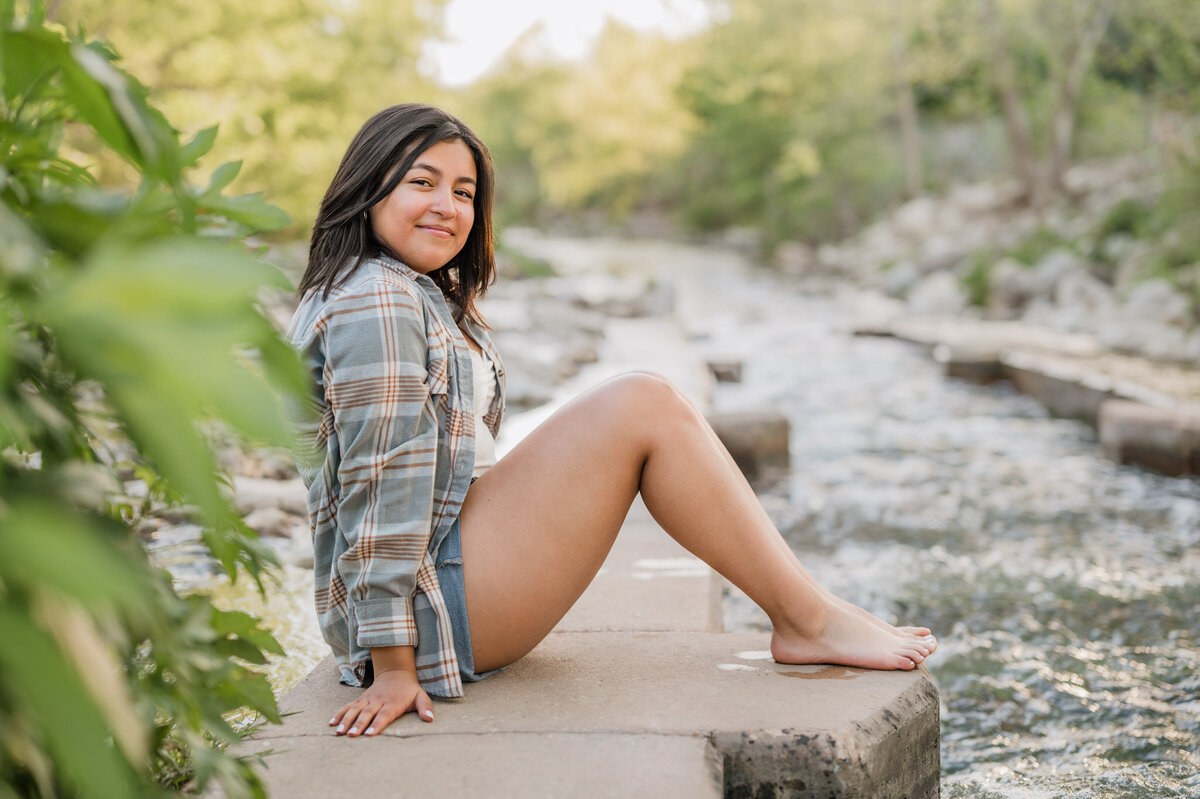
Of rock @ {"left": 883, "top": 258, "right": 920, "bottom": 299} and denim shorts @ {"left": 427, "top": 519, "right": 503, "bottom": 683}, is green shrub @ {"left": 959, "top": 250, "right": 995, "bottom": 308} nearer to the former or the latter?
rock @ {"left": 883, "top": 258, "right": 920, "bottom": 299}

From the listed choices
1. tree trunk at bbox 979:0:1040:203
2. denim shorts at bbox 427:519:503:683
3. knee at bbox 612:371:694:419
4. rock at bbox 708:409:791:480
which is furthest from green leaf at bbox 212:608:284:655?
tree trunk at bbox 979:0:1040:203

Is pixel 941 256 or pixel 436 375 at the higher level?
pixel 436 375

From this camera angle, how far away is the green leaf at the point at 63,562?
510mm

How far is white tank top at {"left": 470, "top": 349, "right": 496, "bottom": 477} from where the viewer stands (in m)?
2.30

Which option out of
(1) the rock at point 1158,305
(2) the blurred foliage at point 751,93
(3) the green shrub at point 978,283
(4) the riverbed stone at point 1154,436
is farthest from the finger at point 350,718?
(3) the green shrub at point 978,283

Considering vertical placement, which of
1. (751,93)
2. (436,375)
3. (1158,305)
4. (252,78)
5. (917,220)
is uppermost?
(751,93)

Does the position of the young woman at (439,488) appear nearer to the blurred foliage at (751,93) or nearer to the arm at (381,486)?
the arm at (381,486)

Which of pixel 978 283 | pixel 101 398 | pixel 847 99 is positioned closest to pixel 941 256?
pixel 978 283

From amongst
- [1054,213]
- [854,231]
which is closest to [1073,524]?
[1054,213]

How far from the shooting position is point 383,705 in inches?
74.7

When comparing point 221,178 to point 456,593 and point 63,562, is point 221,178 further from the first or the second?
point 456,593

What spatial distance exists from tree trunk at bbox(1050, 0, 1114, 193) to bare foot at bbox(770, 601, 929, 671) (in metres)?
18.4

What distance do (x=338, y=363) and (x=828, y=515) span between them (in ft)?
11.1

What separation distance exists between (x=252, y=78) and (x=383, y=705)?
880cm
